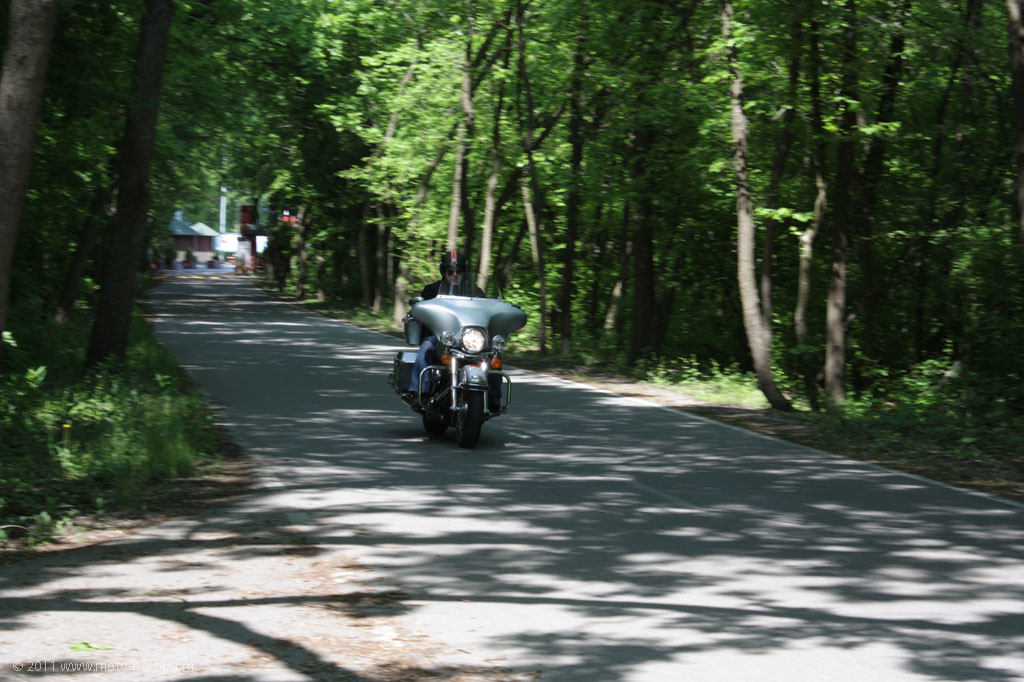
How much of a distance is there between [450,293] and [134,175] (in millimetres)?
6050

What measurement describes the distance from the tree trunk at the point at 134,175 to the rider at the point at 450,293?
222 inches

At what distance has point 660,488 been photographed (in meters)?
10.5

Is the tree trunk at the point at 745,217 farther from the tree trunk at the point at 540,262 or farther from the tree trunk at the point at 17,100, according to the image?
the tree trunk at the point at 17,100

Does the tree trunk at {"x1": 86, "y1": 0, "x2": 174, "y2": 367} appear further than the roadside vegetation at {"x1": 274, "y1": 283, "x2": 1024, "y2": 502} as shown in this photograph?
Yes

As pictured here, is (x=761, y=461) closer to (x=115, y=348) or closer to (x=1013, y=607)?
(x=1013, y=607)

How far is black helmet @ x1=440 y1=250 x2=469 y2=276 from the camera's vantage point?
528 inches

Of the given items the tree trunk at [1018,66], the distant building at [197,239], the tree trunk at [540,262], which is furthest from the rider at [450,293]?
the distant building at [197,239]

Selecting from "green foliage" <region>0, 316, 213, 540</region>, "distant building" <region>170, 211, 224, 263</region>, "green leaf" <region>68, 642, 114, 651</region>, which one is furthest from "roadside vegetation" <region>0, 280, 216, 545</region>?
"distant building" <region>170, 211, 224, 263</region>

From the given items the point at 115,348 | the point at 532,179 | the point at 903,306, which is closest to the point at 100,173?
the point at 115,348

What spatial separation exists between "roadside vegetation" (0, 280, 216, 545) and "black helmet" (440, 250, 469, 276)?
3208 millimetres

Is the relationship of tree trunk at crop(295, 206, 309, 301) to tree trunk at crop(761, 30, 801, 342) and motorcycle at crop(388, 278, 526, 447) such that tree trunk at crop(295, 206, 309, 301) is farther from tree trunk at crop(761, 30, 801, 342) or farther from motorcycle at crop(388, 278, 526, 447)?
motorcycle at crop(388, 278, 526, 447)

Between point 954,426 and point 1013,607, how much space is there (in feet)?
27.2

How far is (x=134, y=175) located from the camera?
1678cm

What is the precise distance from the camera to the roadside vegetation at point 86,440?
896 cm
